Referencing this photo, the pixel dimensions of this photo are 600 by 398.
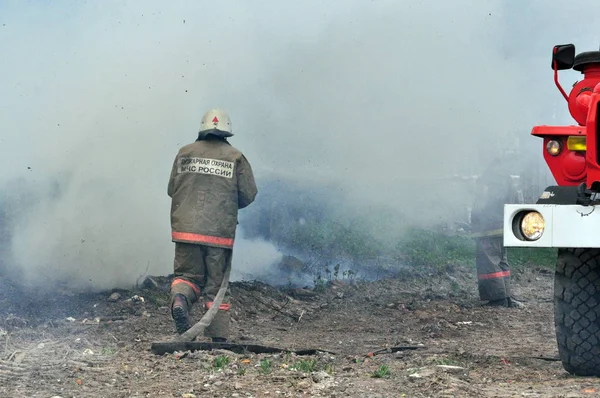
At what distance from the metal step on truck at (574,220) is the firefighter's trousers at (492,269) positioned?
4016 millimetres

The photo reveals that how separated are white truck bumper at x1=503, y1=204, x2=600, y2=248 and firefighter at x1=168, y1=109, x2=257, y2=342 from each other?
3232 millimetres

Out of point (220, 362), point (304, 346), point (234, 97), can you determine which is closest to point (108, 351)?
point (220, 362)

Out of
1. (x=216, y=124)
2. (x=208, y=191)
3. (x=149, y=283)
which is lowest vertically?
(x=149, y=283)

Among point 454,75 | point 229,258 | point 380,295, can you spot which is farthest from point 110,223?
point 454,75

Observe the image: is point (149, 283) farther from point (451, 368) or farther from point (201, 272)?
point (451, 368)

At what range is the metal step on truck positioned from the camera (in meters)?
4.61

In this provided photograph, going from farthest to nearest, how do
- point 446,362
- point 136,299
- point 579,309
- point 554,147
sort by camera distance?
point 136,299 → point 446,362 → point 554,147 → point 579,309

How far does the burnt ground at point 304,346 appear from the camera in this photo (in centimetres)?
478

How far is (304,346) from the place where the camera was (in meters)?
6.94

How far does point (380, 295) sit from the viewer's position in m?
9.98

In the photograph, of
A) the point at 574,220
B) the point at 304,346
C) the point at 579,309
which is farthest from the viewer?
the point at 304,346

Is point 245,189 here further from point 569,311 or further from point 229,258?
point 569,311

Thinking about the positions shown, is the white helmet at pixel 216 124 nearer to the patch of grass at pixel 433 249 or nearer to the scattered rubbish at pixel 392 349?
the scattered rubbish at pixel 392 349

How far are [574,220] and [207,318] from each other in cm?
334
